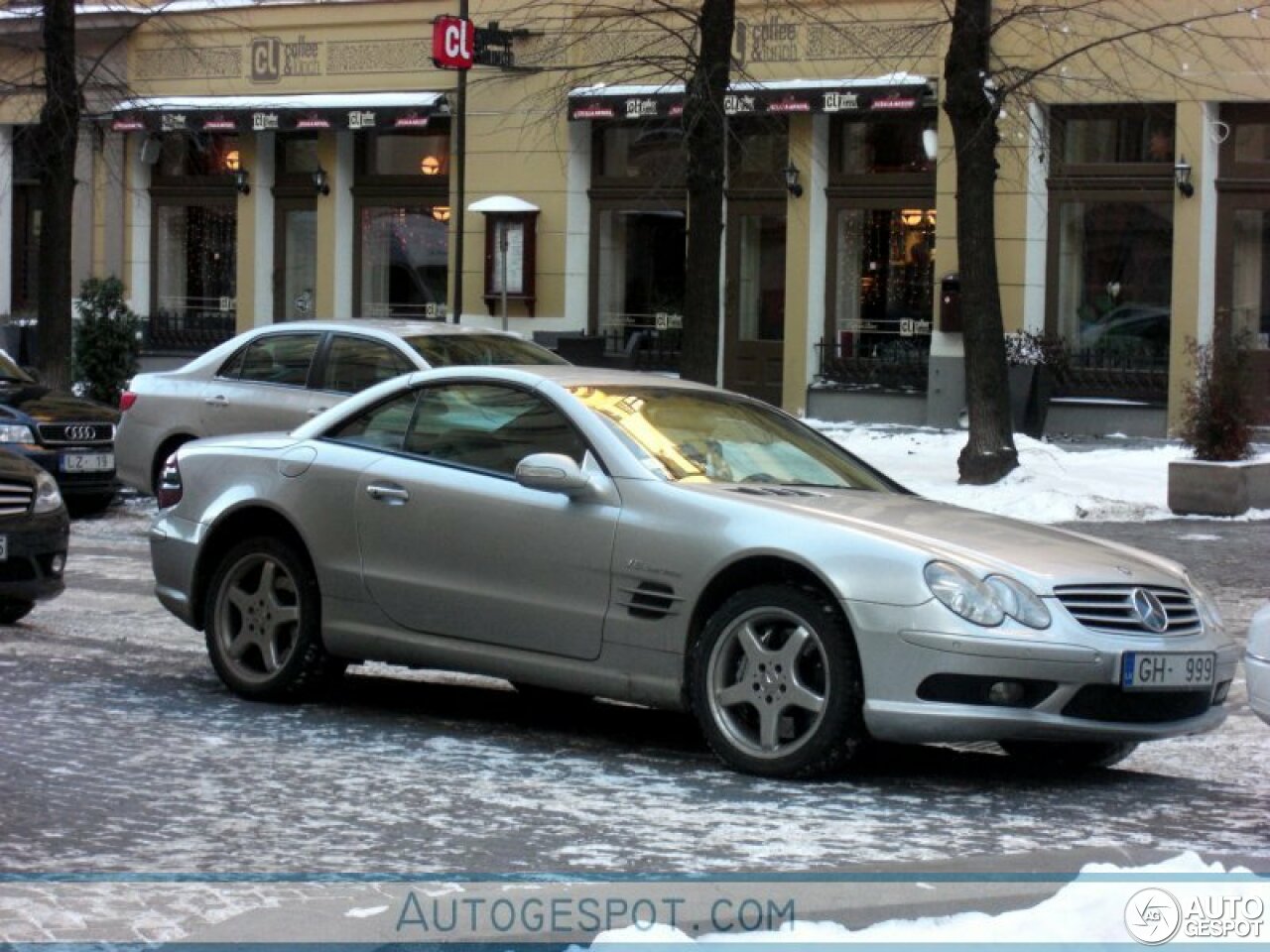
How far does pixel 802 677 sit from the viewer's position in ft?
24.5

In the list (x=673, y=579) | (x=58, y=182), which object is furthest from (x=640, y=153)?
(x=673, y=579)

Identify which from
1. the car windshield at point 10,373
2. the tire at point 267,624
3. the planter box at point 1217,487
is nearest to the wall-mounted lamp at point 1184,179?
the planter box at point 1217,487

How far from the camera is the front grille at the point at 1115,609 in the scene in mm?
7301

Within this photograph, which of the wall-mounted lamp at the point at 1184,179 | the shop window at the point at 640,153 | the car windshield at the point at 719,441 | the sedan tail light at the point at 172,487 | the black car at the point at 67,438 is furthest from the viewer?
the shop window at the point at 640,153

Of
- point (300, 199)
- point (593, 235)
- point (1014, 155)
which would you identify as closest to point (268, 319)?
point (300, 199)

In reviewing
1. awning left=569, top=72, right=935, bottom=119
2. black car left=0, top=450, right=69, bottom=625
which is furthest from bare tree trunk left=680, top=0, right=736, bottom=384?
black car left=0, top=450, right=69, bottom=625

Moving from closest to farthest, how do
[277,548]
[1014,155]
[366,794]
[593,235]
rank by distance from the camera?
[366,794] < [277,548] < [1014,155] < [593,235]

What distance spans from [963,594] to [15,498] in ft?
19.5

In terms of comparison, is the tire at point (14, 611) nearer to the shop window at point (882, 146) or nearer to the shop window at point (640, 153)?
the shop window at point (882, 146)

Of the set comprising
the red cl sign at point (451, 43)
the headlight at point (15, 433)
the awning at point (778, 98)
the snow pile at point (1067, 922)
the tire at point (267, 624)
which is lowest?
the snow pile at point (1067, 922)

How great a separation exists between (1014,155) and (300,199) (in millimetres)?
11655

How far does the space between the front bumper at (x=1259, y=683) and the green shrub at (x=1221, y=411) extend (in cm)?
1088

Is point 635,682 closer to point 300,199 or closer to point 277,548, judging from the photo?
point 277,548

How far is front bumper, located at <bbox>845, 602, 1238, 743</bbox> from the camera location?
7137mm
